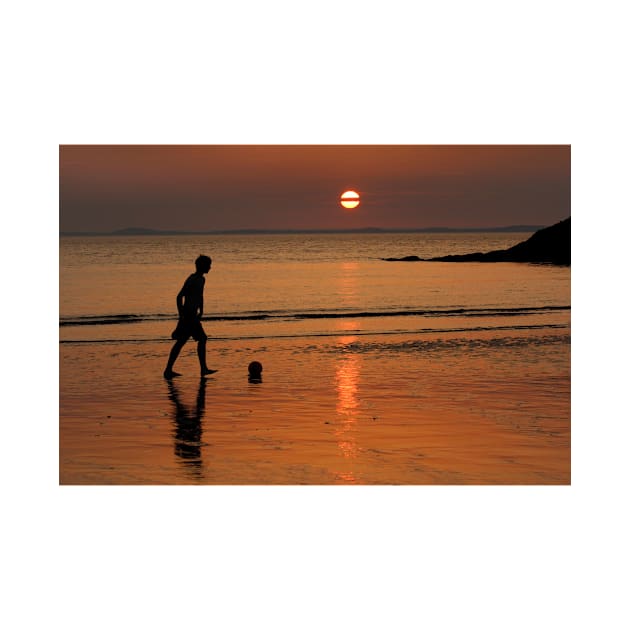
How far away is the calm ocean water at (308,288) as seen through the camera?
1811 cm

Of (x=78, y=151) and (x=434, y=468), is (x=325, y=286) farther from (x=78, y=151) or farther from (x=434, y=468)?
(x=434, y=468)

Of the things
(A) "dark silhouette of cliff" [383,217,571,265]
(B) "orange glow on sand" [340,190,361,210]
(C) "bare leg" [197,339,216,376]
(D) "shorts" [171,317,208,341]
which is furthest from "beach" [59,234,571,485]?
(B) "orange glow on sand" [340,190,361,210]

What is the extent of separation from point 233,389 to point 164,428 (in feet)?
7.26

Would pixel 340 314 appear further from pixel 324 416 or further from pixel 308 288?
pixel 324 416

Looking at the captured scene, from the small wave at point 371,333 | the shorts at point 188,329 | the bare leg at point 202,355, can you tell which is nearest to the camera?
the shorts at point 188,329

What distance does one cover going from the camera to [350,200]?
52.7ft

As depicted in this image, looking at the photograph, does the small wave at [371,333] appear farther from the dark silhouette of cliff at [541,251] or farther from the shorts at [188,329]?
the shorts at [188,329]

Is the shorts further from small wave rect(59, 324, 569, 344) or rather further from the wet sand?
small wave rect(59, 324, 569, 344)

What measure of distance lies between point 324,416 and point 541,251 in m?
7.38

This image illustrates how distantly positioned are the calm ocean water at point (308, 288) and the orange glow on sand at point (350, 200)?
45.4 inches

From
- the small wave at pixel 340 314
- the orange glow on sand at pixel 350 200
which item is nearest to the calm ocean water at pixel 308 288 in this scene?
the small wave at pixel 340 314

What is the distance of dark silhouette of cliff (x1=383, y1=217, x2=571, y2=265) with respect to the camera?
1515 cm

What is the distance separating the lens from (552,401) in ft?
39.3
